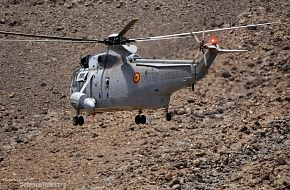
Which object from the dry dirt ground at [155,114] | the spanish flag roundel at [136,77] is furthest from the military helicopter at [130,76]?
the dry dirt ground at [155,114]

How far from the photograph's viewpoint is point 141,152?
148 ft

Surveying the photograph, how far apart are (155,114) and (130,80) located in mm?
16274

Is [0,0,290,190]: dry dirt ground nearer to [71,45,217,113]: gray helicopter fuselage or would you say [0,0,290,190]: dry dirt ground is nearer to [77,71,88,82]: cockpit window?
[71,45,217,113]: gray helicopter fuselage

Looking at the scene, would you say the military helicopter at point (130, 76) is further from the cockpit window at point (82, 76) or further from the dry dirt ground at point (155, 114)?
the dry dirt ground at point (155, 114)

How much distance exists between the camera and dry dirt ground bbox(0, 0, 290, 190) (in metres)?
42.3

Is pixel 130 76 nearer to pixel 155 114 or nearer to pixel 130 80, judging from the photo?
pixel 130 80

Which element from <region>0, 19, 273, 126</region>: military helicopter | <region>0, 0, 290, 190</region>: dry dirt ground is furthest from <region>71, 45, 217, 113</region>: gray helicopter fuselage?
<region>0, 0, 290, 190</region>: dry dirt ground

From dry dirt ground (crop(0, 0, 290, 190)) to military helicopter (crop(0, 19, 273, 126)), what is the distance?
5.58 ft

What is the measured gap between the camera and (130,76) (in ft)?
108

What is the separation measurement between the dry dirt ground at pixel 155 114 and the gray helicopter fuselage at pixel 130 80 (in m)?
1.71

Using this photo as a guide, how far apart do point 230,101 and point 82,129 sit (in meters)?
9.25

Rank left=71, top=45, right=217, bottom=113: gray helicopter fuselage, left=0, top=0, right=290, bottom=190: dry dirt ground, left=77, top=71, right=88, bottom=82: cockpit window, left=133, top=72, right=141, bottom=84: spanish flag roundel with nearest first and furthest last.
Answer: left=71, top=45, right=217, bottom=113: gray helicopter fuselage < left=133, top=72, right=141, bottom=84: spanish flag roundel < left=77, top=71, right=88, bottom=82: cockpit window < left=0, top=0, right=290, bottom=190: dry dirt ground

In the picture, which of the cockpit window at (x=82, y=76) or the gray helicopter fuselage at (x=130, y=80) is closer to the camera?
the gray helicopter fuselage at (x=130, y=80)

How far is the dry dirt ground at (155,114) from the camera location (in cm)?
4228
